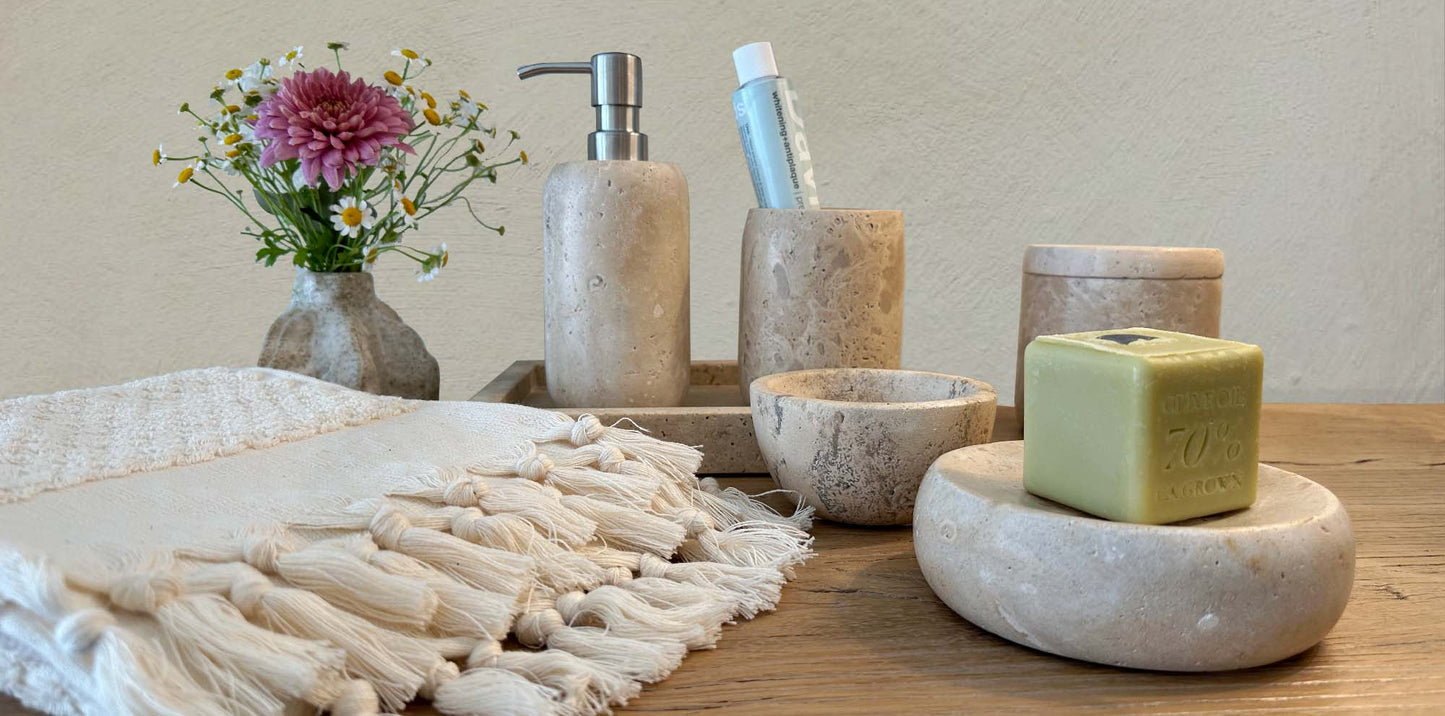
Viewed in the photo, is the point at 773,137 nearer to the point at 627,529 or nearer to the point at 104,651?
the point at 627,529

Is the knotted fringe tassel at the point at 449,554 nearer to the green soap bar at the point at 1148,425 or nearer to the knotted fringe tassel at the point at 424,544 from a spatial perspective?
the knotted fringe tassel at the point at 424,544

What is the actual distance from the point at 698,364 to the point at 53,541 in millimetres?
443

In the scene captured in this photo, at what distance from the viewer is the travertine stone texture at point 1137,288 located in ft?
1.69

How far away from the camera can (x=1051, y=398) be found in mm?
310

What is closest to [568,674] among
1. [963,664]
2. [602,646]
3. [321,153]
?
[602,646]

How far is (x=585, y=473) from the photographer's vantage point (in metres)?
0.36

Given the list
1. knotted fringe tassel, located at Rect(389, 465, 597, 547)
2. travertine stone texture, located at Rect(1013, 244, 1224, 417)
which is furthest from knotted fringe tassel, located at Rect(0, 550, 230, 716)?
travertine stone texture, located at Rect(1013, 244, 1224, 417)

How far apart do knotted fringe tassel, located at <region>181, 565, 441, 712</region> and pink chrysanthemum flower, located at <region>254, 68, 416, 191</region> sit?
29 centimetres

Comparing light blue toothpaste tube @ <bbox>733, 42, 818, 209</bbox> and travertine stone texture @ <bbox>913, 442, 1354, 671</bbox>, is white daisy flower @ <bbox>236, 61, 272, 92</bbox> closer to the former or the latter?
light blue toothpaste tube @ <bbox>733, 42, 818, 209</bbox>

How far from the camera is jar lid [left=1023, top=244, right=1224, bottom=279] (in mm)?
514

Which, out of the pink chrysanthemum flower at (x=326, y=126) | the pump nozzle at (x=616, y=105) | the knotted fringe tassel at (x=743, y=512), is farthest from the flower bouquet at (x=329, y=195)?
the knotted fringe tassel at (x=743, y=512)

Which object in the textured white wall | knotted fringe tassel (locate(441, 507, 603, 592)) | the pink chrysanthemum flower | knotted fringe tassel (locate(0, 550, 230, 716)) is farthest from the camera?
the textured white wall

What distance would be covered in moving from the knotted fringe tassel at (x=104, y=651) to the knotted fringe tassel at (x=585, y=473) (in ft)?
0.46

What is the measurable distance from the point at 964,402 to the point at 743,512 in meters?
0.10
